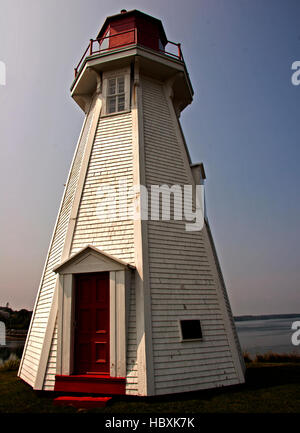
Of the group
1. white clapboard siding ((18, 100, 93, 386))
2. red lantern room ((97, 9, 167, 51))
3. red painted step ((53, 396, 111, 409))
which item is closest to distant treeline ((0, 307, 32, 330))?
white clapboard siding ((18, 100, 93, 386))

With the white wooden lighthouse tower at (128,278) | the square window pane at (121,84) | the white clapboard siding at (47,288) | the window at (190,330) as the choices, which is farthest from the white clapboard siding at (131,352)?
the square window pane at (121,84)

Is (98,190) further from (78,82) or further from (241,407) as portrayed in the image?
(241,407)

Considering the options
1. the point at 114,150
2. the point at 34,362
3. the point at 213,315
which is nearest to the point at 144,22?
the point at 114,150

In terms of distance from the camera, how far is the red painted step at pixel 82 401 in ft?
19.6

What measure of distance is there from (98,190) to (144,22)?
7.85 meters

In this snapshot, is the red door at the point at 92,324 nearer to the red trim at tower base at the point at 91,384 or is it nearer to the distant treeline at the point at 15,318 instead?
the red trim at tower base at the point at 91,384

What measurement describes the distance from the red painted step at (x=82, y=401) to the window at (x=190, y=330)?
2.11m

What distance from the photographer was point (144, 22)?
12.0m

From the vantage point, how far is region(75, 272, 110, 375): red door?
691cm

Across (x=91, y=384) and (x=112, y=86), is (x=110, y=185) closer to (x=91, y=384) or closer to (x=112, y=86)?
(x=112, y=86)

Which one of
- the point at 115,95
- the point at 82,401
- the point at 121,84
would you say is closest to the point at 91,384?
the point at 82,401

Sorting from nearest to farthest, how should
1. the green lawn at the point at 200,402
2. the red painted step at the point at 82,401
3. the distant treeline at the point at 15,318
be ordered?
the green lawn at the point at 200,402 → the red painted step at the point at 82,401 → the distant treeline at the point at 15,318

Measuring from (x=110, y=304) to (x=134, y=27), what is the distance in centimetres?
1058

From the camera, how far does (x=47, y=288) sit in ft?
28.0
